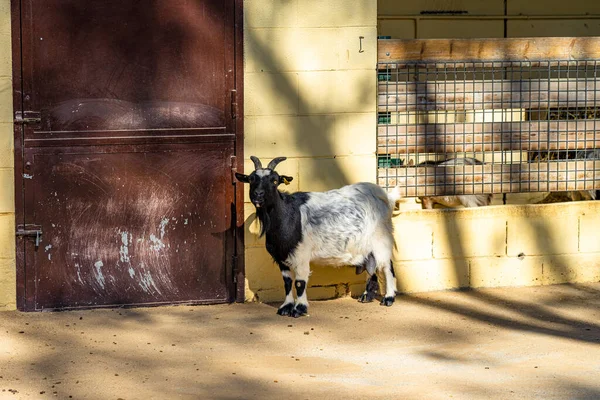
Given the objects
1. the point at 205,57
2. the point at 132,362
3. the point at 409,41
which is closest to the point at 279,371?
the point at 132,362

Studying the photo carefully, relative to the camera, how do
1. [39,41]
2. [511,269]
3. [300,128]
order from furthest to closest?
1. [511,269]
2. [300,128]
3. [39,41]

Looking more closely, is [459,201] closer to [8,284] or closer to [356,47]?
[356,47]

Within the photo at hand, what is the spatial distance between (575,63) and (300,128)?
2.53 metres

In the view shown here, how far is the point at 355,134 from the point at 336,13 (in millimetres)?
963

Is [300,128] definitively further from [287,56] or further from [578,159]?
[578,159]

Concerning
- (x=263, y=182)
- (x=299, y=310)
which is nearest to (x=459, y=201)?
(x=299, y=310)

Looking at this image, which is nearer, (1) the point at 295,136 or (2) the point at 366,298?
(1) the point at 295,136

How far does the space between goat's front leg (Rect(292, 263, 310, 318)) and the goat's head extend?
586mm

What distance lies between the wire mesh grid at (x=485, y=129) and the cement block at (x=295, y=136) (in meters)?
0.46

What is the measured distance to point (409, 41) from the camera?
9102 mm

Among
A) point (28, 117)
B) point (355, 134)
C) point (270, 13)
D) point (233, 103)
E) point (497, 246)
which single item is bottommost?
point (497, 246)

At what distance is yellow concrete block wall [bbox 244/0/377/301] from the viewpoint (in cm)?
871

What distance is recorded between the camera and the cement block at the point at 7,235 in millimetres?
8367

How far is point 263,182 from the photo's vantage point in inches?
327
